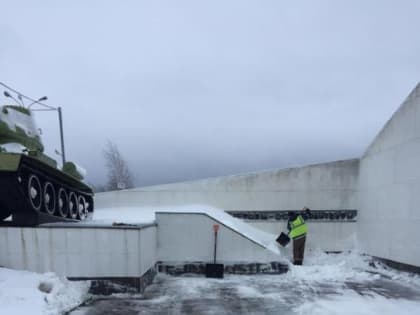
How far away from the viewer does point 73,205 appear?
331 inches

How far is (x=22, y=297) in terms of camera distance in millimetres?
4426

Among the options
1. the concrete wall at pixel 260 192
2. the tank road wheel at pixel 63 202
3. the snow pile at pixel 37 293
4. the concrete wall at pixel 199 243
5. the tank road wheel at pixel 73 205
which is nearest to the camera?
the snow pile at pixel 37 293

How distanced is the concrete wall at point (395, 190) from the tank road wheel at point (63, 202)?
802 cm

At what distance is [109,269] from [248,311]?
257cm

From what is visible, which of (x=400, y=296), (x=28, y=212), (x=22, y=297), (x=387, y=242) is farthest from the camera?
(x=387, y=242)

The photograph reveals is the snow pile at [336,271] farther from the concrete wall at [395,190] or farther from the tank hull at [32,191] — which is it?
the tank hull at [32,191]

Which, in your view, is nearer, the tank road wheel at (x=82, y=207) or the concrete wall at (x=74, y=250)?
the concrete wall at (x=74, y=250)

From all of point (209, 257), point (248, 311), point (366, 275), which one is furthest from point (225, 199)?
point (248, 311)

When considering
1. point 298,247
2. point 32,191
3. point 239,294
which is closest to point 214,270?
point 239,294

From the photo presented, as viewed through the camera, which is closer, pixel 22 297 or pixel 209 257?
pixel 22 297

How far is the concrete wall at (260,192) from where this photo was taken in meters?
9.88

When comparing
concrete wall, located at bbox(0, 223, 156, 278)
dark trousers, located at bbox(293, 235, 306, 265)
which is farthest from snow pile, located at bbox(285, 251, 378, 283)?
concrete wall, located at bbox(0, 223, 156, 278)

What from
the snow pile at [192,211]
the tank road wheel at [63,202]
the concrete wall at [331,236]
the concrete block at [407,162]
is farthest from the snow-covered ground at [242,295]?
the concrete wall at [331,236]

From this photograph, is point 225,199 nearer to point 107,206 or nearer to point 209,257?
point 209,257
